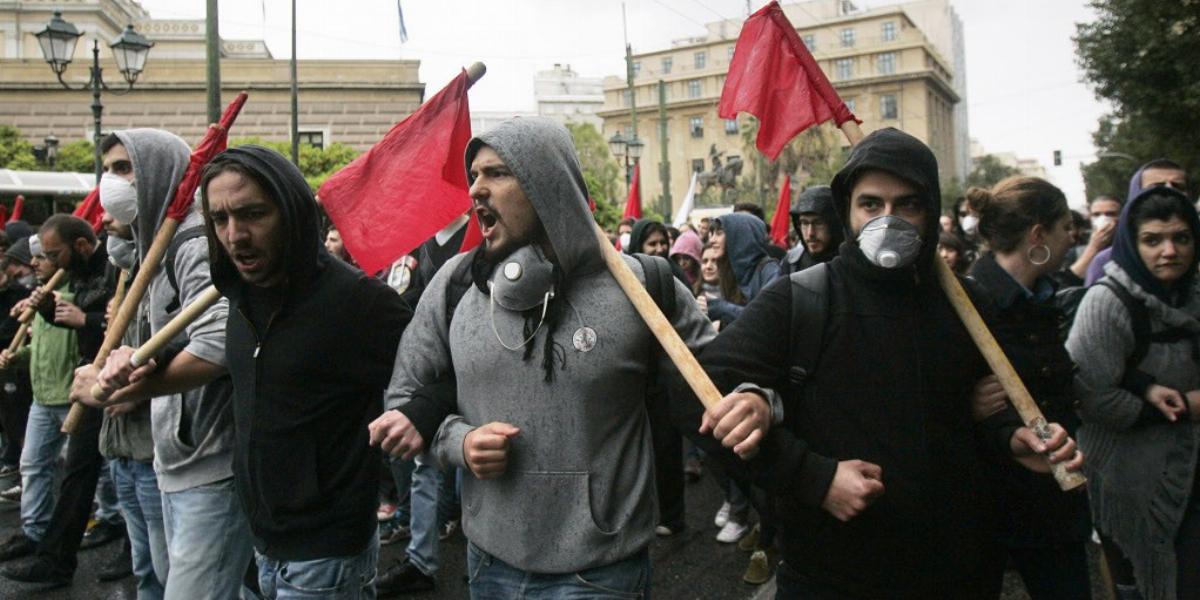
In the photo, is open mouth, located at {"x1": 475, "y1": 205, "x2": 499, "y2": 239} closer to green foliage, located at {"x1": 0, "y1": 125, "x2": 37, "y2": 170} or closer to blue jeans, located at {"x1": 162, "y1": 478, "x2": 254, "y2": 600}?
blue jeans, located at {"x1": 162, "y1": 478, "x2": 254, "y2": 600}

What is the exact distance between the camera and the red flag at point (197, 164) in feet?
11.0

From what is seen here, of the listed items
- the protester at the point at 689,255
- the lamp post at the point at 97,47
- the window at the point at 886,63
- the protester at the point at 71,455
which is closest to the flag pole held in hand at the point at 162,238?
the protester at the point at 71,455

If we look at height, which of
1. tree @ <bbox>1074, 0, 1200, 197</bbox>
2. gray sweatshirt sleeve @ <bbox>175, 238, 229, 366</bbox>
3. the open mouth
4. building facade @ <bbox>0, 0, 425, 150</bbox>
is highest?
building facade @ <bbox>0, 0, 425, 150</bbox>

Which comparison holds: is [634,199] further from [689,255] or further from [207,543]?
[207,543]

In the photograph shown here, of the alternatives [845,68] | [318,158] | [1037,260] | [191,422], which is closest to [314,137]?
[318,158]

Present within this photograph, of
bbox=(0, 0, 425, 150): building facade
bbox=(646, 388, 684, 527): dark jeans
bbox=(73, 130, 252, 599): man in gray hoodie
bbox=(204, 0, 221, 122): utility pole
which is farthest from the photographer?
bbox=(0, 0, 425, 150): building facade

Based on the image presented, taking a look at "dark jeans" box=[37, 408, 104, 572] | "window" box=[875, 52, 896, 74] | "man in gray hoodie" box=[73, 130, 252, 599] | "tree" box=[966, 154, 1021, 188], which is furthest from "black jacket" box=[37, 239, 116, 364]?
"window" box=[875, 52, 896, 74]

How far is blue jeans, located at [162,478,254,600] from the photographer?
2963 millimetres

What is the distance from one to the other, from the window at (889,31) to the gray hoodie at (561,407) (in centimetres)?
8188

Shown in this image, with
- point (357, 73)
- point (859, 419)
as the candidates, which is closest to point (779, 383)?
point (859, 419)

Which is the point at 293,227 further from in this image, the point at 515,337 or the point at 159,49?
the point at 159,49

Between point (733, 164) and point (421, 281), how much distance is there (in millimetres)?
20316

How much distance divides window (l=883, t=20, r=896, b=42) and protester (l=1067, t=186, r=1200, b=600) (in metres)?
80.3

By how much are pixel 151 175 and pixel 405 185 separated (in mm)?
1038
